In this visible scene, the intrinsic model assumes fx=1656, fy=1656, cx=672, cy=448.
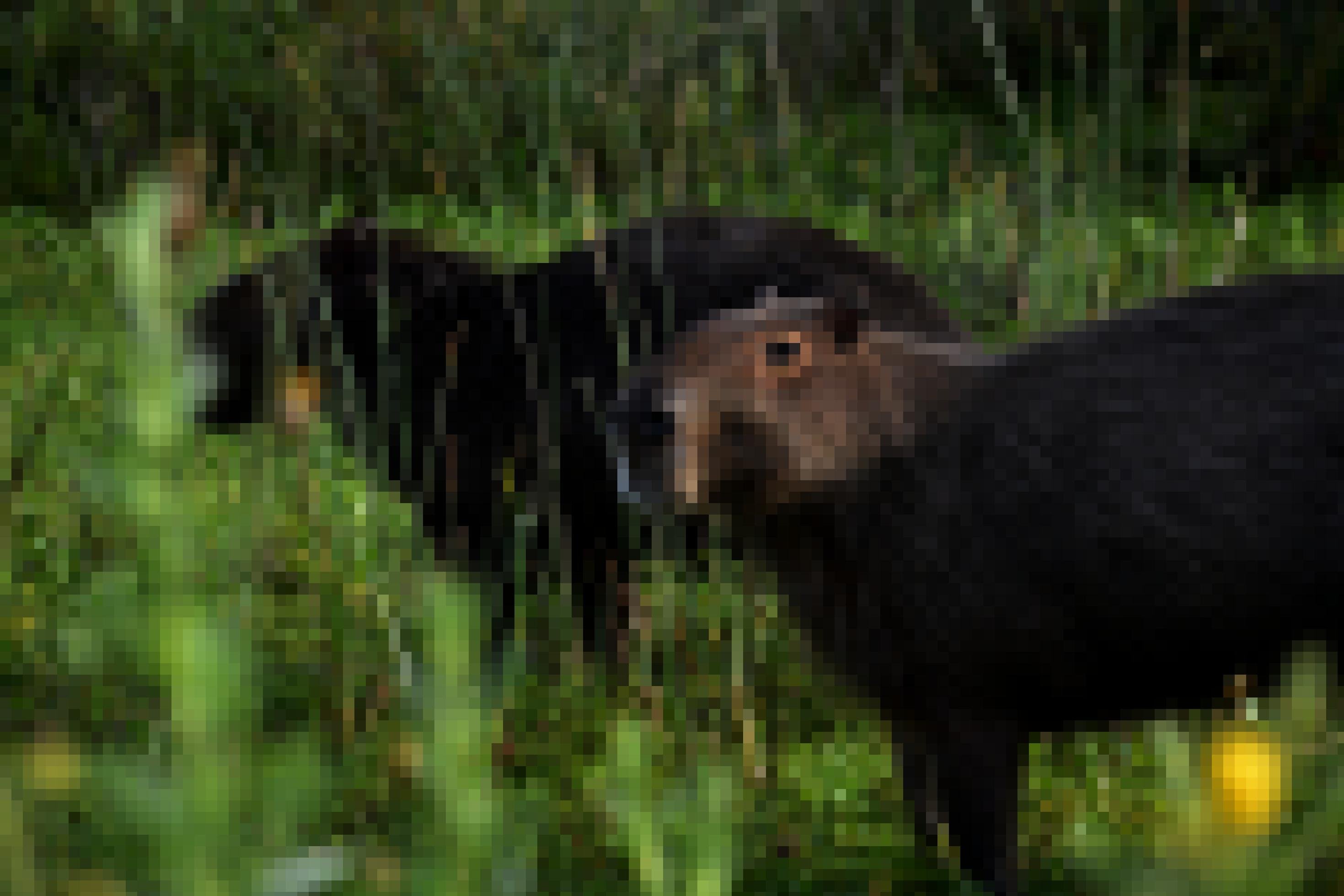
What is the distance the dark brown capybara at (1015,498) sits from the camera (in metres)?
2.59

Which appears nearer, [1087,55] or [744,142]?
[744,142]

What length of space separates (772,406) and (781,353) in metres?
0.10

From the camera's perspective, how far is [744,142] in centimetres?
916

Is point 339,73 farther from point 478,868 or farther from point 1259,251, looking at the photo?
→ point 478,868

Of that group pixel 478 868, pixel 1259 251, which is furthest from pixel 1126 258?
pixel 478 868

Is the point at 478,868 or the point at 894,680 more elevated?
the point at 478,868

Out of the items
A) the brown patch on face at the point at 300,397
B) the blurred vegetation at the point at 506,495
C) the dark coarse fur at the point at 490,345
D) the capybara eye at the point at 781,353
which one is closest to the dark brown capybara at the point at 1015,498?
the capybara eye at the point at 781,353

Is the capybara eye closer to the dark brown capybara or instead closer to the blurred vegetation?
the dark brown capybara

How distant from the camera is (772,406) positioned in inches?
119

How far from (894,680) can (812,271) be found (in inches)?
54.7

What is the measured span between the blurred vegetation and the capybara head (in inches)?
13.5


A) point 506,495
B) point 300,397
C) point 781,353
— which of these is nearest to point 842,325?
point 781,353

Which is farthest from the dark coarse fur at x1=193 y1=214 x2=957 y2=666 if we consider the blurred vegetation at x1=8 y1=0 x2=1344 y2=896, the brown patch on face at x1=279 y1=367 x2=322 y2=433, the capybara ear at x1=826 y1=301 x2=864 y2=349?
the capybara ear at x1=826 y1=301 x2=864 y2=349

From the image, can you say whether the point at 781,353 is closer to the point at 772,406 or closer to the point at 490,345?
the point at 772,406
